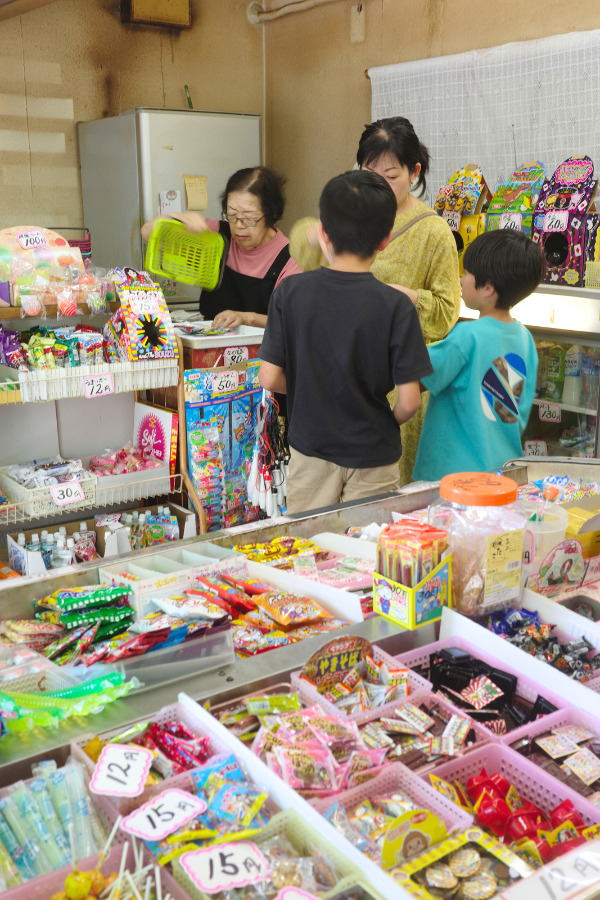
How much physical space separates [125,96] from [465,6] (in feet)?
7.75

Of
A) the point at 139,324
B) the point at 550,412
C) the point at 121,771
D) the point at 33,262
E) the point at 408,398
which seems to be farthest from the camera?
the point at 550,412

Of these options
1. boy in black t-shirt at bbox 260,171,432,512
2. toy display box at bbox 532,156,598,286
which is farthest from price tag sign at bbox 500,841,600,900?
toy display box at bbox 532,156,598,286

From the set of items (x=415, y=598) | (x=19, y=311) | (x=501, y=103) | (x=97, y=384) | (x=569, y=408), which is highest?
(x=501, y=103)

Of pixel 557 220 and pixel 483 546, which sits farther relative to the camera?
pixel 557 220

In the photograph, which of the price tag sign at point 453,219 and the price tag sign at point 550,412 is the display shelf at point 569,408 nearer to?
the price tag sign at point 550,412

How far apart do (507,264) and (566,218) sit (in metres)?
1.38

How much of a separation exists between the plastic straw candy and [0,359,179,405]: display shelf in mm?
1980

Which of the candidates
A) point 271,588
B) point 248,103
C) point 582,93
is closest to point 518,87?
point 582,93

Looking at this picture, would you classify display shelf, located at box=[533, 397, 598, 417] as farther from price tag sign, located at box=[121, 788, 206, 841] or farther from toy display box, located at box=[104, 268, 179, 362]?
price tag sign, located at box=[121, 788, 206, 841]

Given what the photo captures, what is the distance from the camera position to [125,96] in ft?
18.3

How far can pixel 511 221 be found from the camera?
393 cm

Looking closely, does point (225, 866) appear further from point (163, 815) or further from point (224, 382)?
point (224, 382)

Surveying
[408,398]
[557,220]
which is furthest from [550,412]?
[408,398]

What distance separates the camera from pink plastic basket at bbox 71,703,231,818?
3.65 feet
